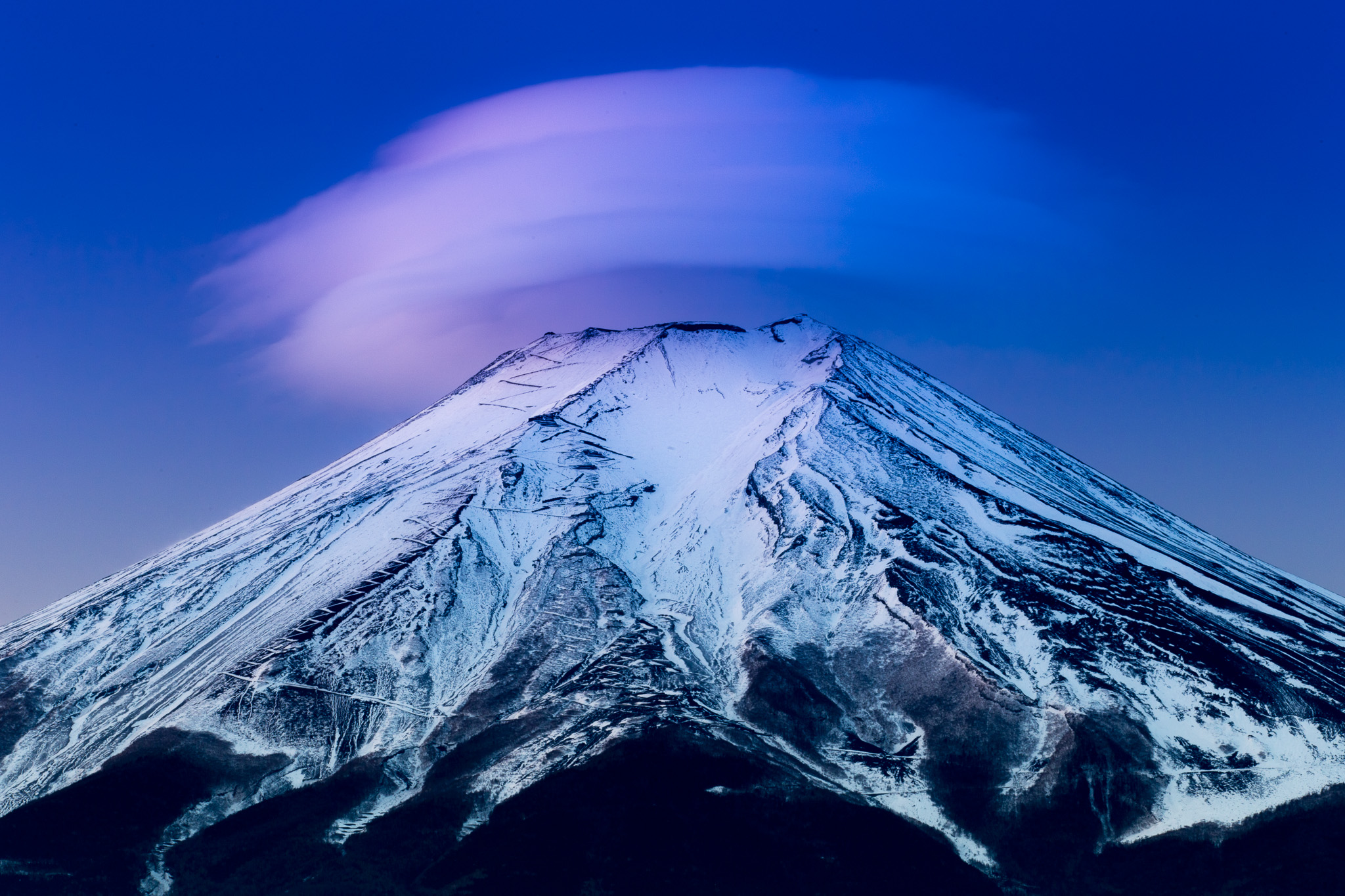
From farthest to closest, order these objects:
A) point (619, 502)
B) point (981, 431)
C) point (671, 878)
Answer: point (981, 431) < point (619, 502) < point (671, 878)

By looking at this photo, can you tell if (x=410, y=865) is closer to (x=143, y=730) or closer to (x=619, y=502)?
(x=143, y=730)

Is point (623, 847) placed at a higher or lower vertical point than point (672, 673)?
lower

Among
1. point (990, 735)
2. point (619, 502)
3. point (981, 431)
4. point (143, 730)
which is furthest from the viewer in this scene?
point (981, 431)

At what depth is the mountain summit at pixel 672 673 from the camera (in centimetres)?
7581

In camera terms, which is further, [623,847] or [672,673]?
[672,673]

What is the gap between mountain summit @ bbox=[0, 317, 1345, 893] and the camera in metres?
75.8

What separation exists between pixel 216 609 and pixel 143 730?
2122 cm

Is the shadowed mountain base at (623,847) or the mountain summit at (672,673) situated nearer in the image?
the shadowed mountain base at (623,847)

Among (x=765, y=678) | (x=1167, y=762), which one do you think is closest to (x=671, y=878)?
(x=765, y=678)

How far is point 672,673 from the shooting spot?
92.7 m

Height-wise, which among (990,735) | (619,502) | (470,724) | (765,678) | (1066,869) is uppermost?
(619,502)

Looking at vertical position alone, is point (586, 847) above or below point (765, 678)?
below

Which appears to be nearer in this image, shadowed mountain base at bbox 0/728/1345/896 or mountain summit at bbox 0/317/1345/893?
shadowed mountain base at bbox 0/728/1345/896

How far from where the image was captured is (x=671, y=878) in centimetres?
7144
